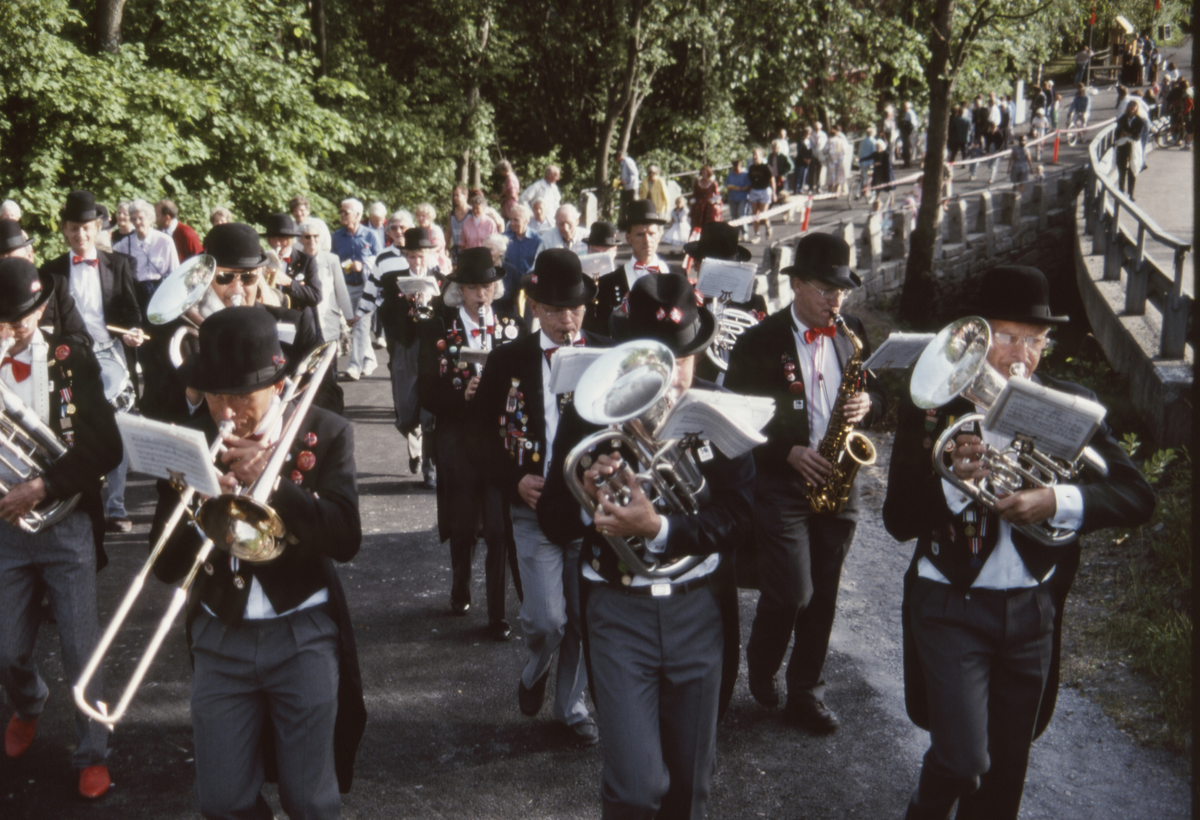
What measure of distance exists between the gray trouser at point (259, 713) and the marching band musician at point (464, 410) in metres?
2.76

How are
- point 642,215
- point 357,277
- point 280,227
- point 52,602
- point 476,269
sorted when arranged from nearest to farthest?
point 52,602 → point 476,269 → point 642,215 → point 280,227 → point 357,277

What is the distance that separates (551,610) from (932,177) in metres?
11.2

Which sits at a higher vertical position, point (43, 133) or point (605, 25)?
point (605, 25)

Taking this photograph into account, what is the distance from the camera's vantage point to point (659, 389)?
10.9ft

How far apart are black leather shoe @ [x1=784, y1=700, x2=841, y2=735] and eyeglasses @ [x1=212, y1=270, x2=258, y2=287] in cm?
357

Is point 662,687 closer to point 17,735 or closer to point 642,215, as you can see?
point 17,735

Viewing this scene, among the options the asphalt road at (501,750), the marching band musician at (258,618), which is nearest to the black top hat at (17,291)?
the marching band musician at (258,618)

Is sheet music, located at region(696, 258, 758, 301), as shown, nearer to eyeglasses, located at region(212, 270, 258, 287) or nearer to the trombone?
eyeglasses, located at region(212, 270, 258, 287)

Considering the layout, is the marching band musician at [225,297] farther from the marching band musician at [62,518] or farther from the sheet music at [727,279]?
the sheet music at [727,279]

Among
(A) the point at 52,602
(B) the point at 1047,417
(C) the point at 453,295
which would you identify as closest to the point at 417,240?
(C) the point at 453,295

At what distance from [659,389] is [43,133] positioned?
49.6 feet

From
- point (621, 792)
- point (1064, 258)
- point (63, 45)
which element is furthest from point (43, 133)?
point (1064, 258)

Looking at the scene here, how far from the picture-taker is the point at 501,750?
524 centimetres

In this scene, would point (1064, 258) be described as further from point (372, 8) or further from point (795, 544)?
point (795, 544)
